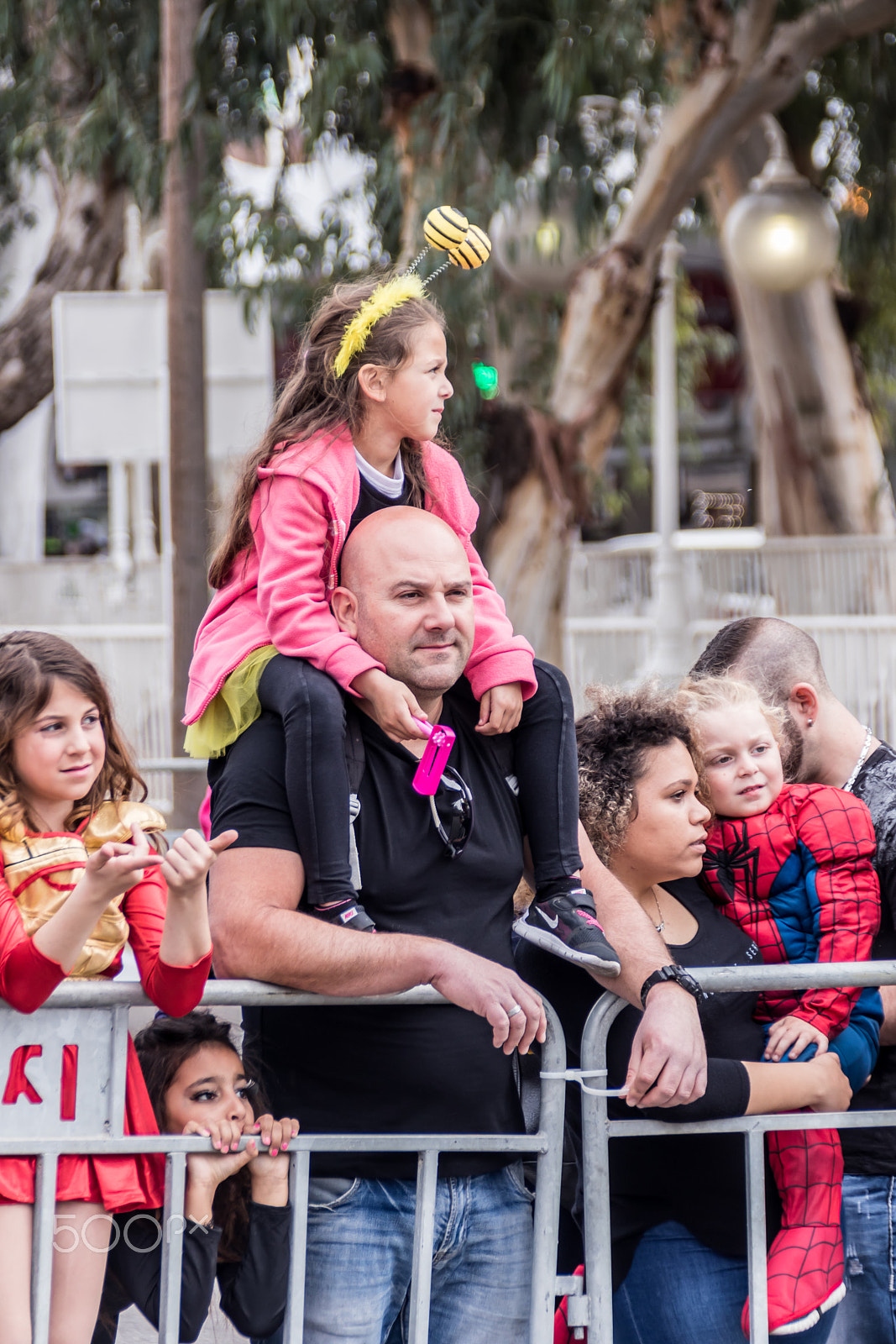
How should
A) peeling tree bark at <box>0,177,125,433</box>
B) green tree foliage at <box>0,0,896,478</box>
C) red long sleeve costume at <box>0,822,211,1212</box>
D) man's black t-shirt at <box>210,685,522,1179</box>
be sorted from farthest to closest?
peeling tree bark at <box>0,177,125,433</box> → green tree foliage at <box>0,0,896,478</box> → man's black t-shirt at <box>210,685,522,1179</box> → red long sleeve costume at <box>0,822,211,1212</box>

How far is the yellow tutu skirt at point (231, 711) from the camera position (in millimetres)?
2498

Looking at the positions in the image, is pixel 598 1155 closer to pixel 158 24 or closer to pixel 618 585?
pixel 158 24

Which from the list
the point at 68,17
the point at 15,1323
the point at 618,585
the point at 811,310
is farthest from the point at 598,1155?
the point at 811,310

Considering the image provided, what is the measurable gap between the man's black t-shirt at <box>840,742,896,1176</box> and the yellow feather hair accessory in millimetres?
1319

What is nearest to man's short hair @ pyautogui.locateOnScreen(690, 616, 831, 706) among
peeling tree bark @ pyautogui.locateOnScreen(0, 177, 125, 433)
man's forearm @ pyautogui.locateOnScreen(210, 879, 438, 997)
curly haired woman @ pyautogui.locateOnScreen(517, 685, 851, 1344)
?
curly haired woman @ pyautogui.locateOnScreen(517, 685, 851, 1344)

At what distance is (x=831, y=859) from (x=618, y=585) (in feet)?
34.7

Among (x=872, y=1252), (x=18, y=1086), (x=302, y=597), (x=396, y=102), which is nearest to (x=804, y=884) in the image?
(x=872, y=1252)

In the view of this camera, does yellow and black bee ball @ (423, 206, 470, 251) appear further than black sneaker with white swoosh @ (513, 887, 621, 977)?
Yes

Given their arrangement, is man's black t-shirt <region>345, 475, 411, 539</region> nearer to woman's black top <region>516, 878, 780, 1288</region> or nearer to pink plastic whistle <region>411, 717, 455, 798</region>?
pink plastic whistle <region>411, 717, 455, 798</region>

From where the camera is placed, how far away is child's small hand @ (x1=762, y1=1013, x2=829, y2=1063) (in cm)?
257

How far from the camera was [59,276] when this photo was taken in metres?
12.4

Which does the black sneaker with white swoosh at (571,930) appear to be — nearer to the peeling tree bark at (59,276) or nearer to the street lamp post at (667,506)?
the street lamp post at (667,506)

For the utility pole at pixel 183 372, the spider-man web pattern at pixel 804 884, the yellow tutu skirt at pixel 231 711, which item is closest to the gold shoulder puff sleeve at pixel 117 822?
the yellow tutu skirt at pixel 231 711

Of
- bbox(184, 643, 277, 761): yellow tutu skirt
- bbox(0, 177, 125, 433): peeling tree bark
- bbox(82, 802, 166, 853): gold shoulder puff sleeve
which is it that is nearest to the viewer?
bbox(184, 643, 277, 761): yellow tutu skirt
